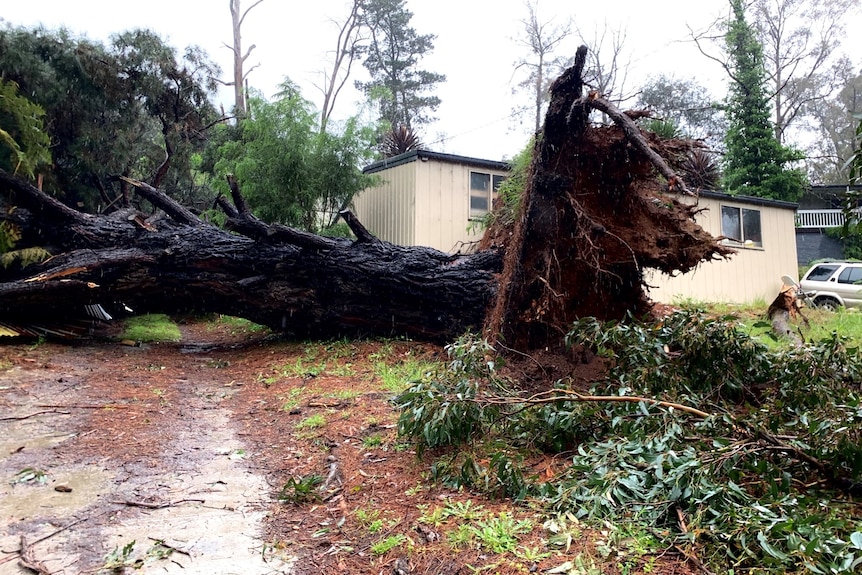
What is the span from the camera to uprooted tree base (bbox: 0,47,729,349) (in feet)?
16.3

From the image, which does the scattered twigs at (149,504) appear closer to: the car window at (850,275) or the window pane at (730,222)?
the window pane at (730,222)

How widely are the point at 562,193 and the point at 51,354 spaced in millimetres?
6878

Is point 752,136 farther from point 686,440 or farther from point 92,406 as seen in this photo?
point 92,406

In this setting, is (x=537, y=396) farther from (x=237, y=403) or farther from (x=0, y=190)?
(x=0, y=190)

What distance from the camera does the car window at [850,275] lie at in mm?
13203

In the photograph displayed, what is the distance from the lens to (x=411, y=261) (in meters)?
7.93

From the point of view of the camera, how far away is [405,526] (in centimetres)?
289

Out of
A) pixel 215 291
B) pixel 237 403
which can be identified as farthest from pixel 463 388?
pixel 215 291

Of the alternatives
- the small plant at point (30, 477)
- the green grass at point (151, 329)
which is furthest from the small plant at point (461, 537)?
the green grass at point (151, 329)

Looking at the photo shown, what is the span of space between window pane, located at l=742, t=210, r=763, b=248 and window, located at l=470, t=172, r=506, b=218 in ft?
23.9

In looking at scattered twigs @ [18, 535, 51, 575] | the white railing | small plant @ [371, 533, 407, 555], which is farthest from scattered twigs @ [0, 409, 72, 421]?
the white railing

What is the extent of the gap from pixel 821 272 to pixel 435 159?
1020 cm

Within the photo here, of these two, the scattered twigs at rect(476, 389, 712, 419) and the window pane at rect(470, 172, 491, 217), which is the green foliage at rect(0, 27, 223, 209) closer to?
the window pane at rect(470, 172, 491, 217)

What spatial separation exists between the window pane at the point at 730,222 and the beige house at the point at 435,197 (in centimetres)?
644
